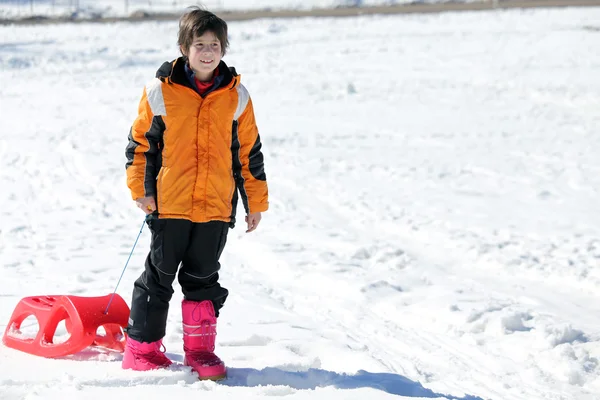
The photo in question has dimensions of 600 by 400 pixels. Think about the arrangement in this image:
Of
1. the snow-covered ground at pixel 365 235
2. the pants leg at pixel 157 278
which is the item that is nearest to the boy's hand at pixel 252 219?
the pants leg at pixel 157 278

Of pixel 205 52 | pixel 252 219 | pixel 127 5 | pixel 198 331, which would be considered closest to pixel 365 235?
pixel 252 219

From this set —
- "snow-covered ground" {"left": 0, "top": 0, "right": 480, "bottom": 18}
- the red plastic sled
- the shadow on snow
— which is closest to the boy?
the shadow on snow

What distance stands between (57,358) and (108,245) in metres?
2.46

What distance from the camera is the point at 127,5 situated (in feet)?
129

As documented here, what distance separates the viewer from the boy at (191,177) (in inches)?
127

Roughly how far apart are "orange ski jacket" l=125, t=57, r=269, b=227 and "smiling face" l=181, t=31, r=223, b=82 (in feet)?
0.24

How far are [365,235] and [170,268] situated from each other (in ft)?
10.5

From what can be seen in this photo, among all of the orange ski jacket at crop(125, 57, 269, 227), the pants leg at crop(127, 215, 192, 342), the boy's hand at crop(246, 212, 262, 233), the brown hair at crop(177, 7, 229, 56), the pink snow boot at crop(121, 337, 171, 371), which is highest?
the brown hair at crop(177, 7, 229, 56)

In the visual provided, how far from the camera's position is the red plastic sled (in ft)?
11.7

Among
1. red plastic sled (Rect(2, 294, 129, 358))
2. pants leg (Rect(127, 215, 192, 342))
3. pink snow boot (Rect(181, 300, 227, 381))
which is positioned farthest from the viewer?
red plastic sled (Rect(2, 294, 129, 358))

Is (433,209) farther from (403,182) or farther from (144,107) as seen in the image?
(144,107)

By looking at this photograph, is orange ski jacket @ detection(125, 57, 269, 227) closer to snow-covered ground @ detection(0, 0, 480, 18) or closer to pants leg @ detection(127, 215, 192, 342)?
pants leg @ detection(127, 215, 192, 342)

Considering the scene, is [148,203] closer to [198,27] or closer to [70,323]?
[198,27]

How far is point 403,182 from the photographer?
321 inches
